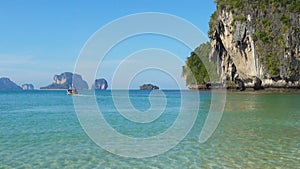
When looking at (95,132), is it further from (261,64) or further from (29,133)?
(261,64)

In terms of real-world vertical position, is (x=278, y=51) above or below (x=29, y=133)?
above

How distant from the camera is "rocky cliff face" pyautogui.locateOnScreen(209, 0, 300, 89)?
61.2m

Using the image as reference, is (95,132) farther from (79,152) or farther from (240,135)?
(240,135)

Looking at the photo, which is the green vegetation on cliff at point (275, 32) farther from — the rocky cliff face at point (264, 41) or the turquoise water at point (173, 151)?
the turquoise water at point (173, 151)

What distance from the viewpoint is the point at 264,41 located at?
2450 inches

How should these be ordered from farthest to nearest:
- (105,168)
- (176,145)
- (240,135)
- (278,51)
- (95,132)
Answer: (278,51), (95,132), (240,135), (176,145), (105,168)

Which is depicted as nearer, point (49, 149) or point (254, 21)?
point (49, 149)

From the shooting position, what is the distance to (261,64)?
62.8 metres

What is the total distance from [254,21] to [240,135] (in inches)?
2168

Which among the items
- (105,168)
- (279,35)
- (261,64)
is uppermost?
(279,35)

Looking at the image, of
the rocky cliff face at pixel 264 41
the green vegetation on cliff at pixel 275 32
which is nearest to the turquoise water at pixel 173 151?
the green vegetation on cliff at pixel 275 32

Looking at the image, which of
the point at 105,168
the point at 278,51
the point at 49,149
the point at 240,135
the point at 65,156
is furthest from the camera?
the point at 278,51

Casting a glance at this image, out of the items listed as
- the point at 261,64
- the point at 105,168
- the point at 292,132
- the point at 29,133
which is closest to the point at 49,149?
the point at 105,168

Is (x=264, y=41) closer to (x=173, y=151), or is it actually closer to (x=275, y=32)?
(x=275, y=32)
